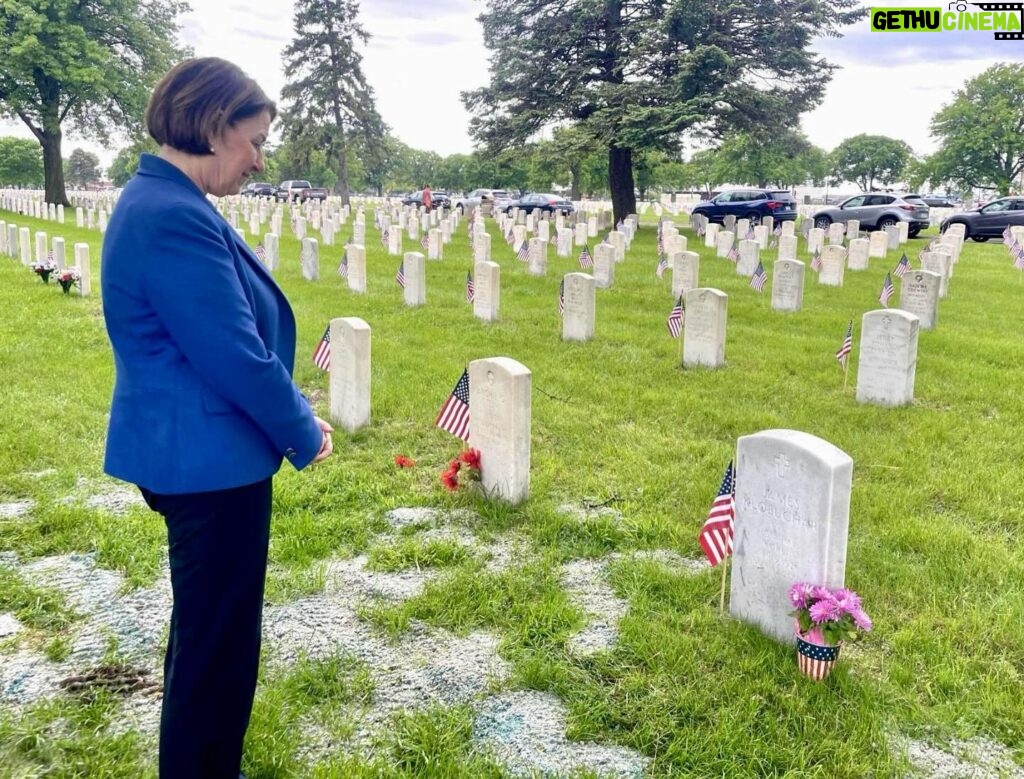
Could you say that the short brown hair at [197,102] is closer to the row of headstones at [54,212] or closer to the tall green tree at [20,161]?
the row of headstones at [54,212]

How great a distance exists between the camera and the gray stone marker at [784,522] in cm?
323

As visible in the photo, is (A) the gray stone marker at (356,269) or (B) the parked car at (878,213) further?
(B) the parked car at (878,213)

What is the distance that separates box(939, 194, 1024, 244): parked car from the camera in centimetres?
2592

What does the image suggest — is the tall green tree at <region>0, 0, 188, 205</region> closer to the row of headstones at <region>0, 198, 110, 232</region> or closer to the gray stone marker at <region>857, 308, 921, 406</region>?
the row of headstones at <region>0, 198, 110, 232</region>

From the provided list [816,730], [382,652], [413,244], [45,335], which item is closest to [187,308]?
[382,652]

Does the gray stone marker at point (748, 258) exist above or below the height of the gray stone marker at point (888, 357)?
above

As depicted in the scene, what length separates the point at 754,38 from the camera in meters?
24.0

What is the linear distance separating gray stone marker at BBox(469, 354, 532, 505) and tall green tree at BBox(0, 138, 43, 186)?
2995 inches

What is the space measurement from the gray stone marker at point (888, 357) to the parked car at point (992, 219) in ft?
74.2

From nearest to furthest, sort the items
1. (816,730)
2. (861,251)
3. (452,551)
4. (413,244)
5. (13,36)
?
(816,730), (452,551), (861,251), (413,244), (13,36)

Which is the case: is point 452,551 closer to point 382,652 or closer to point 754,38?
point 382,652

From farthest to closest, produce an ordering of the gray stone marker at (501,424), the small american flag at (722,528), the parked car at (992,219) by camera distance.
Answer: the parked car at (992,219) → the gray stone marker at (501,424) → the small american flag at (722,528)

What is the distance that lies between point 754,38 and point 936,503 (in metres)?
22.6

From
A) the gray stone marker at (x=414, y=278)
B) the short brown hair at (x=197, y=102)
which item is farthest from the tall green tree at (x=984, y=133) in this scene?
the short brown hair at (x=197, y=102)
